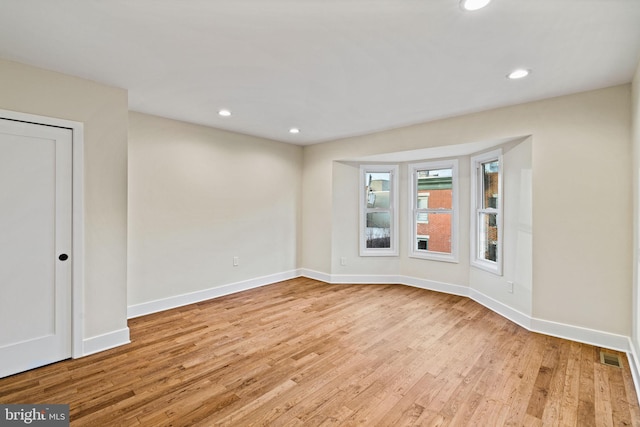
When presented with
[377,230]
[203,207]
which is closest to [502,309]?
[377,230]

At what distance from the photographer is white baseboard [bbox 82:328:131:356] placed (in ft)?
9.00

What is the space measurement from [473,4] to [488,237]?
336 centimetres

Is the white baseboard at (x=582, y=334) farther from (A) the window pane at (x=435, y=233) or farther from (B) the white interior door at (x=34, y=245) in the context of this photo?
(B) the white interior door at (x=34, y=245)

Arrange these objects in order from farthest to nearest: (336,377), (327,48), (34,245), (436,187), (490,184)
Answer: (436,187) → (490,184) → (34,245) → (336,377) → (327,48)

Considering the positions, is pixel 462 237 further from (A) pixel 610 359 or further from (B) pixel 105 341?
(B) pixel 105 341

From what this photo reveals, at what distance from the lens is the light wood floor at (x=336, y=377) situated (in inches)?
76.8

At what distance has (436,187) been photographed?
496 cm

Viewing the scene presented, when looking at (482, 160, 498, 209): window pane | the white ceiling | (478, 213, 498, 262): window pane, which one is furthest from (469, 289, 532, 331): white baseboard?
the white ceiling

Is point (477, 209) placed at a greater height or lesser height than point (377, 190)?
lesser

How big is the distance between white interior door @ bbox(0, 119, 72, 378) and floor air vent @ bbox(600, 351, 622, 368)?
473cm

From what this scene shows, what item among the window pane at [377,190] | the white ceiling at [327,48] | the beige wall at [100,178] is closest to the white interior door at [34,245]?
the beige wall at [100,178]

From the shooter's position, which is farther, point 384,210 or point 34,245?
point 384,210

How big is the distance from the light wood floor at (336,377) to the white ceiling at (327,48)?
251 cm

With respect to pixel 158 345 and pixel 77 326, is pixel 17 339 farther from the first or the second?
pixel 158 345
